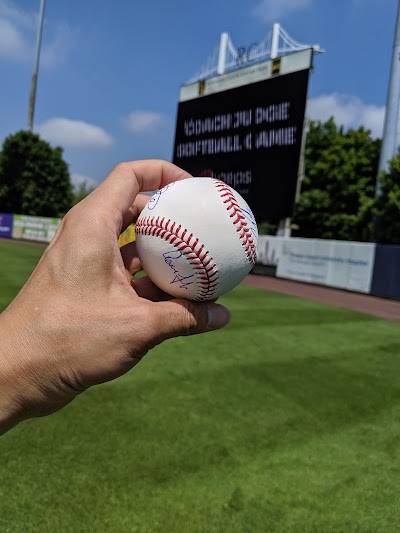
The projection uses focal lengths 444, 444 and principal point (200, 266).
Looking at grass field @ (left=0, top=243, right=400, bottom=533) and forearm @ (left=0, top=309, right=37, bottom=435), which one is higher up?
forearm @ (left=0, top=309, right=37, bottom=435)

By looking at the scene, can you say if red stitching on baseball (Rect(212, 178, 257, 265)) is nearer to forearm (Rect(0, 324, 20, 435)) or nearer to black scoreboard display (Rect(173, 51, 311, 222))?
forearm (Rect(0, 324, 20, 435))

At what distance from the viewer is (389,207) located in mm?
18047

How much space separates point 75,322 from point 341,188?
26.3 m

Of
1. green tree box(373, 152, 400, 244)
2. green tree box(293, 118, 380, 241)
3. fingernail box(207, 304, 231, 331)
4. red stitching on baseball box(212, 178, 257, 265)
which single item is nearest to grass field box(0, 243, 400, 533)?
fingernail box(207, 304, 231, 331)

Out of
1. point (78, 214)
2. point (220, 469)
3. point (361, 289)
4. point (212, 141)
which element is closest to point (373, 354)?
point (220, 469)

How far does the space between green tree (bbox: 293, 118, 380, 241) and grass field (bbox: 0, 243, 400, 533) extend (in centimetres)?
2120

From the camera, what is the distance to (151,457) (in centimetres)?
316

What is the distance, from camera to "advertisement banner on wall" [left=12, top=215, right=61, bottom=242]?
29688mm

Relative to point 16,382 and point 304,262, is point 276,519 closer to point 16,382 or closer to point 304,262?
point 16,382

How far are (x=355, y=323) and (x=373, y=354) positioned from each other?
2.46 metres
